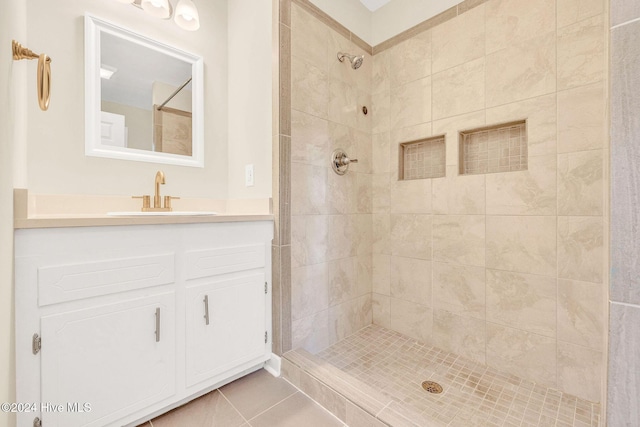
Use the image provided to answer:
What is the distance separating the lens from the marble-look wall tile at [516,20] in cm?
142

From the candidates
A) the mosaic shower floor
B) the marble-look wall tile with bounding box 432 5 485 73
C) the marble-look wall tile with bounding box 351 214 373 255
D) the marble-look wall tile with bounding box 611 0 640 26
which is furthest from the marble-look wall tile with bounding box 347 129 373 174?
the marble-look wall tile with bounding box 611 0 640 26

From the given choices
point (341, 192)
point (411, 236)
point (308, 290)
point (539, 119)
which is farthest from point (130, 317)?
point (539, 119)

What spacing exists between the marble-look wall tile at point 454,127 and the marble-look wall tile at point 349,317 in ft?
3.64

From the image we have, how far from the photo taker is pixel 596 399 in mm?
1298

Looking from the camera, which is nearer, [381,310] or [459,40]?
[459,40]

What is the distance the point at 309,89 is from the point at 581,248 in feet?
5.45

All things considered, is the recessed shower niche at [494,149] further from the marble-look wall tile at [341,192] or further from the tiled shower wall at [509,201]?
the marble-look wall tile at [341,192]

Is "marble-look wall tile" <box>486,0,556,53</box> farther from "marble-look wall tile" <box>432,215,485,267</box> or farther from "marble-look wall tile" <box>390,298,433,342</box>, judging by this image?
"marble-look wall tile" <box>390,298,433,342</box>

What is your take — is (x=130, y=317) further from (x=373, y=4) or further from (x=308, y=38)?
(x=373, y=4)

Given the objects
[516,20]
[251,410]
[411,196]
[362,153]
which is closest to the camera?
[251,410]

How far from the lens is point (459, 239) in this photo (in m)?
1.72

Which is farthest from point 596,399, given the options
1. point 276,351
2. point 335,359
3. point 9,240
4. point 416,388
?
point 9,240

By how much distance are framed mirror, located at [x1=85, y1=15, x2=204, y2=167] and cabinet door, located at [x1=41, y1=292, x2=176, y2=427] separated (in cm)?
91

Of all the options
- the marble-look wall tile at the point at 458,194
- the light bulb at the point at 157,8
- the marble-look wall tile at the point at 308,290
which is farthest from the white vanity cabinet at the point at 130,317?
the light bulb at the point at 157,8
